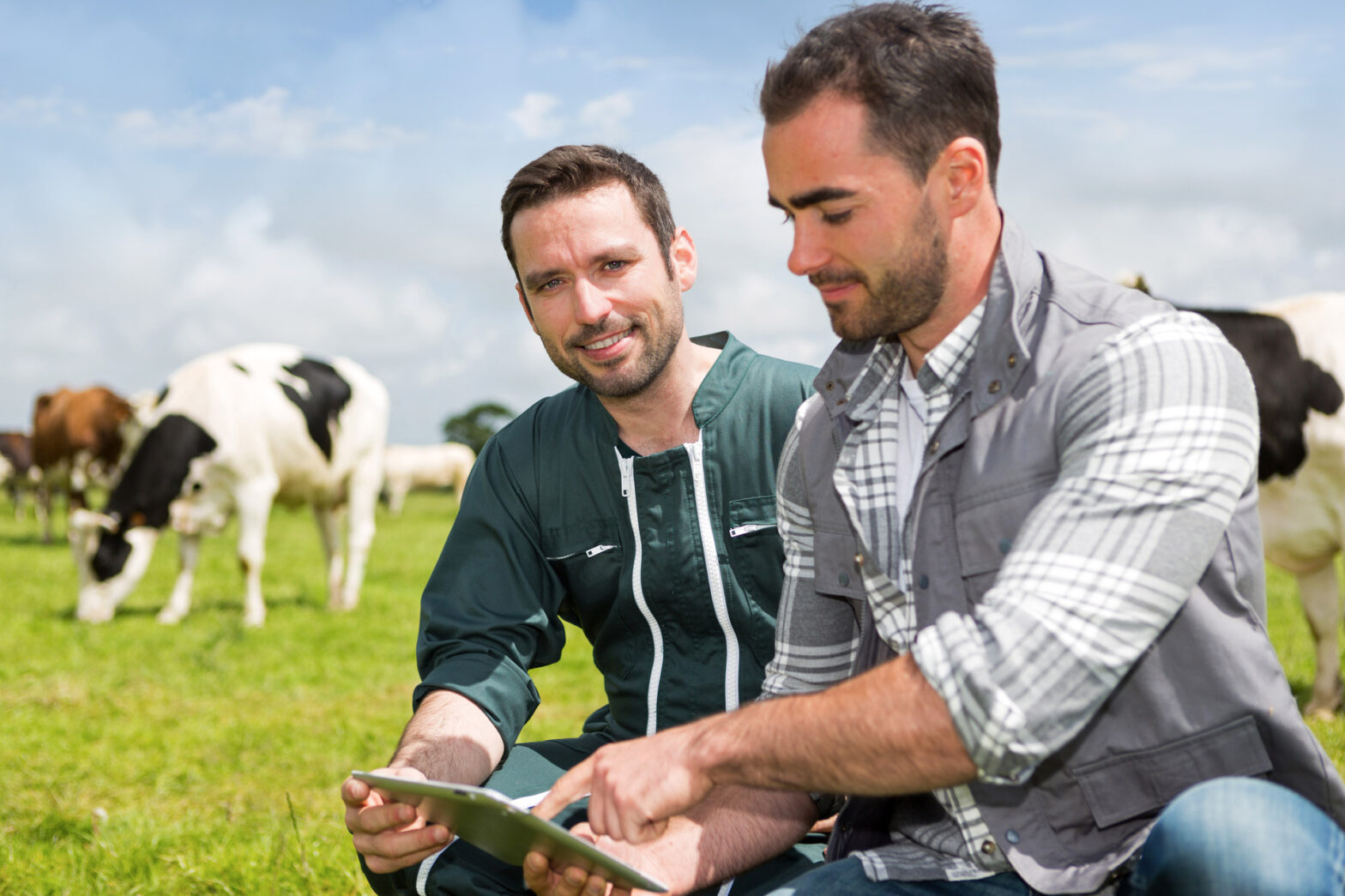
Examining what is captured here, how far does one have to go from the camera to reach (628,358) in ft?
10.1

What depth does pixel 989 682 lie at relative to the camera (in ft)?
5.37

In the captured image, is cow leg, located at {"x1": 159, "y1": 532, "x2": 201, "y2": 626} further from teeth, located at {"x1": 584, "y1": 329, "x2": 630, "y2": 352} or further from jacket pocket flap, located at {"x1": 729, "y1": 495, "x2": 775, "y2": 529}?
jacket pocket flap, located at {"x1": 729, "y1": 495, "x2": 775, "y2": 529}

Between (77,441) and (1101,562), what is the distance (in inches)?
822

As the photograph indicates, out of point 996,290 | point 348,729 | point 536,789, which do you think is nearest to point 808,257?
point 996,290

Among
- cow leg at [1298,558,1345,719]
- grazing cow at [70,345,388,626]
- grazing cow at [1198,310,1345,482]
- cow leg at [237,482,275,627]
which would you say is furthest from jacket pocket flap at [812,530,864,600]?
cow leg at [237,482,275,627]

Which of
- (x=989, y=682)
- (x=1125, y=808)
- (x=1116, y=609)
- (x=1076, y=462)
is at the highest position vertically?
(x=1076, y=462)

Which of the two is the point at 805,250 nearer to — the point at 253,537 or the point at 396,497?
the point at 253,537

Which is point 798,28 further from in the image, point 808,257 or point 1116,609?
point 1116,609

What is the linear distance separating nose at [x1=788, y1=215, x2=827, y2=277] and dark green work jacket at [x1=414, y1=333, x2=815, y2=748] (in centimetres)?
103

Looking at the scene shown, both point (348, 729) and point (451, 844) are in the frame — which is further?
point (348, 729)

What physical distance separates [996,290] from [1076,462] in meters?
0.44

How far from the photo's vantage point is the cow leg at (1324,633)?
6.29 meters

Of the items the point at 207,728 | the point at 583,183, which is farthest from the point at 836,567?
the point at 207,728

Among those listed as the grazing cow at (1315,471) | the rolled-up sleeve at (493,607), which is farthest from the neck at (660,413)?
the grazing cow at (1315,471)
